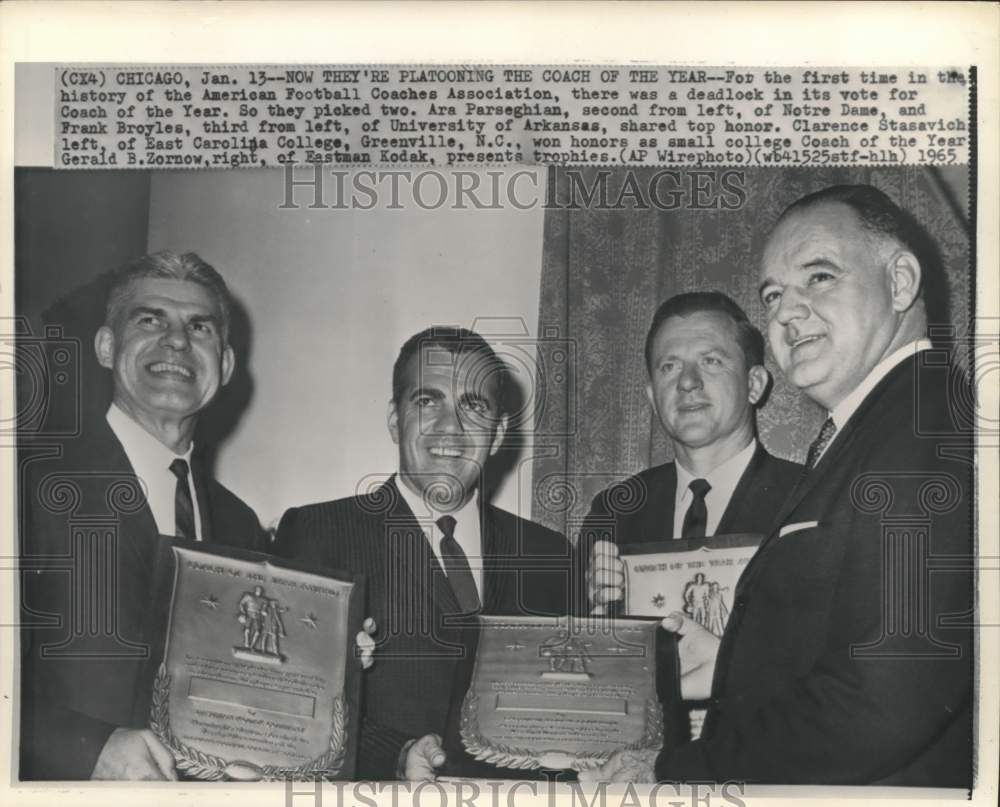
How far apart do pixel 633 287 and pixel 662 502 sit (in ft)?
2.65

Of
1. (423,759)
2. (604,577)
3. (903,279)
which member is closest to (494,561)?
(604,577)

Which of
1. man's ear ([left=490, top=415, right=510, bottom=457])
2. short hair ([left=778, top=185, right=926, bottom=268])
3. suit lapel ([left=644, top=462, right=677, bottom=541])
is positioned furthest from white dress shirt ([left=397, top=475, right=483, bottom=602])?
short hair ([left=778, top=185, right=926, bottom=268])

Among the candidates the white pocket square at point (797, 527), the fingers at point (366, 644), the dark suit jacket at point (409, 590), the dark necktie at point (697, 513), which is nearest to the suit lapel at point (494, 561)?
the dark suit jacket at point (409, 590)

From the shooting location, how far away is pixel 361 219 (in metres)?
4.21

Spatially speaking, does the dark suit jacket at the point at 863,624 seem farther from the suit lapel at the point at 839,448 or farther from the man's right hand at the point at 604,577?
the man's right hand at the point at 604,577

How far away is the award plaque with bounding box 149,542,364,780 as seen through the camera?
411 cm

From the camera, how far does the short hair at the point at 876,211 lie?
4.14 meters

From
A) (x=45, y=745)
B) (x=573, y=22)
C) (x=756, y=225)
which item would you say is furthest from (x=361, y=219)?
(x=45, y=745)

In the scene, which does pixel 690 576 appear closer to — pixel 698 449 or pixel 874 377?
pixel 698 449

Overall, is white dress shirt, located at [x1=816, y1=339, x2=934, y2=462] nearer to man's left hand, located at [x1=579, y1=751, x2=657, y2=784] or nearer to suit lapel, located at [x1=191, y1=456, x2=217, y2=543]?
man's left hand, located at [x1=579, y1=751, x2=657, y2=784]

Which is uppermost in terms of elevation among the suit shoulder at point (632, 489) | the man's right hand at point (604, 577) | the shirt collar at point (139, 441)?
the shirt collar at point (139, 441)

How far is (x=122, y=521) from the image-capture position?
13.6 ft

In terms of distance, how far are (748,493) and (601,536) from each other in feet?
1.85

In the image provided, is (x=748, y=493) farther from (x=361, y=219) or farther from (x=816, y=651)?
(x=361, y=219)
